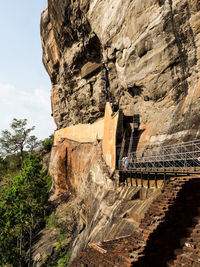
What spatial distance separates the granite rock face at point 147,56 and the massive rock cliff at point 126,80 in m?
0.05

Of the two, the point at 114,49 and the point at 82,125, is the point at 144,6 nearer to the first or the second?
the point at 114,49

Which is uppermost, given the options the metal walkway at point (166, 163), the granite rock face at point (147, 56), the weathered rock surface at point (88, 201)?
the granite rock face at point (147, 56)

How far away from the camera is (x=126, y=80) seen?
1450 centimetres

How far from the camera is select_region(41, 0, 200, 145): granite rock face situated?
10.4 m

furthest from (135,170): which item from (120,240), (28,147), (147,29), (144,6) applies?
(28,147)

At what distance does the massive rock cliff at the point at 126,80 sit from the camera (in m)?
9.68

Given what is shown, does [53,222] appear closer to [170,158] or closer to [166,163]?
[166,163]

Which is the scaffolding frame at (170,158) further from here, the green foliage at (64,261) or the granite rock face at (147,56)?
the green foliage at (64,261)

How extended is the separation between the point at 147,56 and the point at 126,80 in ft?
8.07

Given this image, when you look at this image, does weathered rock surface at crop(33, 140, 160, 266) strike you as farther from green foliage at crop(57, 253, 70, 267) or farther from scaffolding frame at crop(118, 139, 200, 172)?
scaffolding frame at crop(118, 139, 200, 172)

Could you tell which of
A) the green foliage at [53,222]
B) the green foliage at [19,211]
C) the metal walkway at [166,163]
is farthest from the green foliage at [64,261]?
the metal walkway at [166,163]

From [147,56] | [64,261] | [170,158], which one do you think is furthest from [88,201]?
[147,56]

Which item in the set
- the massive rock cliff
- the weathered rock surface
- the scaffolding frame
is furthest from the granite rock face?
the weathered rock surface

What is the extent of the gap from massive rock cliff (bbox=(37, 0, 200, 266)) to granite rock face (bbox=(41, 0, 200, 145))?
50mm
